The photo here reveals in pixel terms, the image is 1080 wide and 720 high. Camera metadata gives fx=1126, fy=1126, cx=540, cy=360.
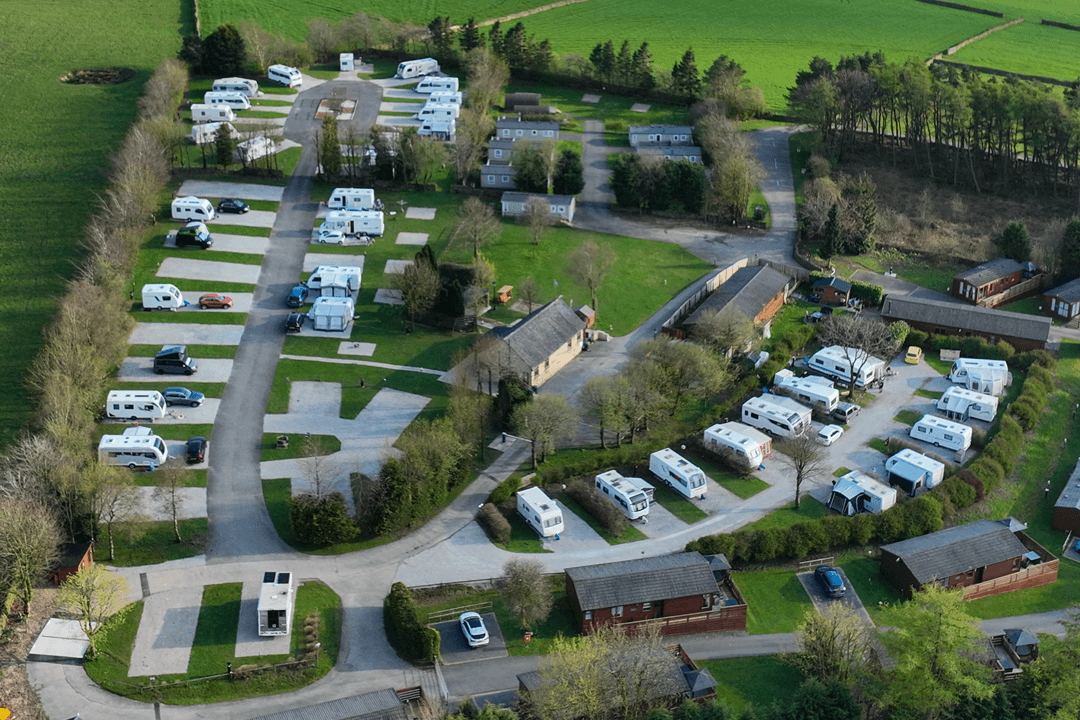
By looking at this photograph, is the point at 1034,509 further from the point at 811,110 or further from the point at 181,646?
the point at 811,110

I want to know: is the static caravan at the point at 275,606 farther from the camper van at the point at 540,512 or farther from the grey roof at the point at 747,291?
the grey roof at the point at 747,291

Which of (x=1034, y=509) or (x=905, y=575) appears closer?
(x=905, y=575)

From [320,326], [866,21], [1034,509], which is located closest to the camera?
[1034,509]

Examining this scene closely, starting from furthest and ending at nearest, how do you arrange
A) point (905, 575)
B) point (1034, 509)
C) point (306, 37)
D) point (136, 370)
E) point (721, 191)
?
point (306, 37), point (721, 191), point (136, 370), point (1034, 509), point (905, 575)

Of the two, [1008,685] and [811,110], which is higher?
[811,110]

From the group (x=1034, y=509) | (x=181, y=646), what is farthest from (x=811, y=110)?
(x=181, y=646)

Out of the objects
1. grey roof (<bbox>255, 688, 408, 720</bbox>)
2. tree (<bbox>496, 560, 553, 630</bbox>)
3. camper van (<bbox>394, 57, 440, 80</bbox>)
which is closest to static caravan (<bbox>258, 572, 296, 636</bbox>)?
grey roof (<bbox>255, 688, 408, 720</bbox>)

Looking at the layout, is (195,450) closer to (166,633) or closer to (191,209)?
(166,633)
